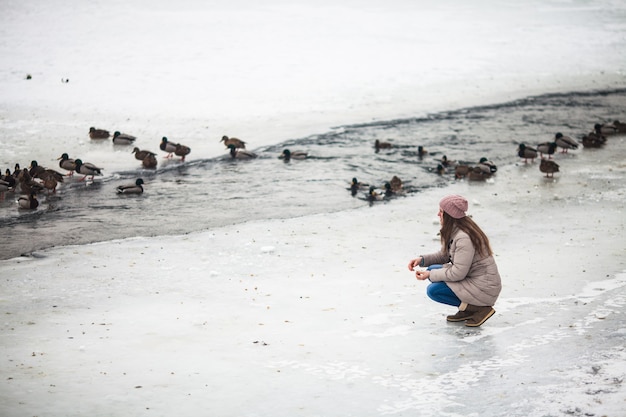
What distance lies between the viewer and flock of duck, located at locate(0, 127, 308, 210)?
12383 mm

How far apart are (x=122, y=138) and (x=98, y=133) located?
681 millimetres

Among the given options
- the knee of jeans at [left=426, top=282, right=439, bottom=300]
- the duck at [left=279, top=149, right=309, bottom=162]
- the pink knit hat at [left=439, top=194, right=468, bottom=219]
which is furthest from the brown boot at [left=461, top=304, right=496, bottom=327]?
the duck at [left=279, top=149, right=309, bottom=162]

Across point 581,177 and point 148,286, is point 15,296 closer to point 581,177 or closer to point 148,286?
point 148,286

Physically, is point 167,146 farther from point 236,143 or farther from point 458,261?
point 458,261

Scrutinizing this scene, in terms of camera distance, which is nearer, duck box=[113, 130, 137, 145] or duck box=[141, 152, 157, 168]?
duck box=[141, 152, 157, 168]

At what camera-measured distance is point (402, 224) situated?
11078 mm

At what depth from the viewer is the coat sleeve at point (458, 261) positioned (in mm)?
6605

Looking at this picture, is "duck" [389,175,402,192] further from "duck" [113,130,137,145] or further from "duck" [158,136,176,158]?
"duck" [113,130,137,145]

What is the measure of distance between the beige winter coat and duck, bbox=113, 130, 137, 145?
418 inches

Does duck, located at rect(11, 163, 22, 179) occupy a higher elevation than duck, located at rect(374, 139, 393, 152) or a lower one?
lower

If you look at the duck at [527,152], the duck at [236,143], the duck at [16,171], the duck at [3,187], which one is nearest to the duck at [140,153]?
the duck at [236,143]

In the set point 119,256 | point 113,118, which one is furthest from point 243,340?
point 113,118

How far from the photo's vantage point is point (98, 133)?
1620 cm

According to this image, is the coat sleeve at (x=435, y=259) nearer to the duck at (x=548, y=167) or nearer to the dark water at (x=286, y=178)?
the dark water at (x=286, y=178)
